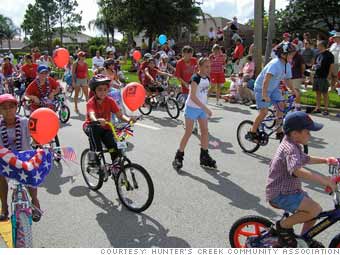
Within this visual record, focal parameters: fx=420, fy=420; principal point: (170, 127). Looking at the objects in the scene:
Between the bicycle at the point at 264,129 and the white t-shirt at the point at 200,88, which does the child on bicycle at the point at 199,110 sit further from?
the bicycle at the point at 264,129

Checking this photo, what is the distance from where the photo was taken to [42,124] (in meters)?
4.50

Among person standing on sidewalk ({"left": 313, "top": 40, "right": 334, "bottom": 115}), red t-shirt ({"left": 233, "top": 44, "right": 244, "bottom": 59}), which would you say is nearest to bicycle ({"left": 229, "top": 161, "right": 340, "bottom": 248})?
person standing on sidewalk ({"left": 313, "top": 40, "right": 334, "bottom": 115})

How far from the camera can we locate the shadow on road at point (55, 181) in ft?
21.0

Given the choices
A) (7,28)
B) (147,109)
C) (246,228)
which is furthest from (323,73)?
Result: (7,28)

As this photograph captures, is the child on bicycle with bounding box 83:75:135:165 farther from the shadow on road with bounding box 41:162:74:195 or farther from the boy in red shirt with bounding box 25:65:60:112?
the boy in red shirt with bounding box 25:65:60:112

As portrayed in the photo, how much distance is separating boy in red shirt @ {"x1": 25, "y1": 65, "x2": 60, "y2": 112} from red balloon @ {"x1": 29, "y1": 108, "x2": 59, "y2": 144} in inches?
127

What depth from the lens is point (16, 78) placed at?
48.5 ft

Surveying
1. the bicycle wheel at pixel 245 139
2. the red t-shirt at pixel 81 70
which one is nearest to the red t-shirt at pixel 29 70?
the red t-shirt at pixel 81 70

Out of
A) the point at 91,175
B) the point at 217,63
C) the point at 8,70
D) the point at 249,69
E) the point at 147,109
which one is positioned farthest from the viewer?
the point at 8,70

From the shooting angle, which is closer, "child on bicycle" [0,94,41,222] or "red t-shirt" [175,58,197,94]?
"child on bicycle" [0,94,41,222]

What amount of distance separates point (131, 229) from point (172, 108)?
6.98 meters

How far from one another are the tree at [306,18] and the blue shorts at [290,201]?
3136 cm

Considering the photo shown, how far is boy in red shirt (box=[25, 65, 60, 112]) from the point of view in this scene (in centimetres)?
773

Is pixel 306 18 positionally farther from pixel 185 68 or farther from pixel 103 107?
pixel 103 107
